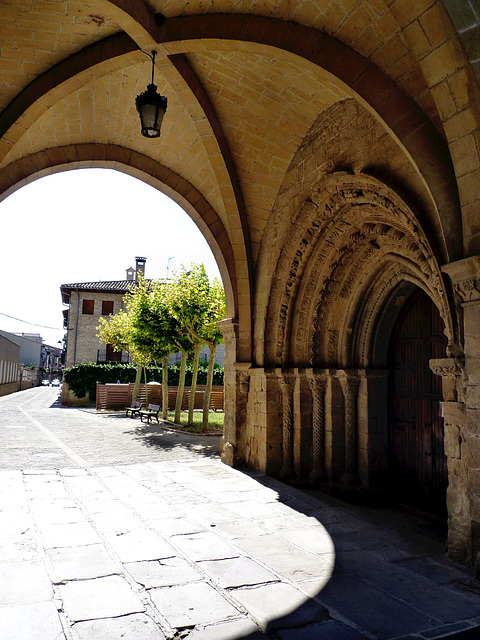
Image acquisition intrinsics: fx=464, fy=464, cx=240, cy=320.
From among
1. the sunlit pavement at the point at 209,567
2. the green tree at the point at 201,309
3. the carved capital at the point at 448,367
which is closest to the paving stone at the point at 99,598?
the sunlit pavement at the point at 209,567

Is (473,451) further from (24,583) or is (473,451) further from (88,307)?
(88,307)

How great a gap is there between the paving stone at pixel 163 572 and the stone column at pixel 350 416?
11.4 ft

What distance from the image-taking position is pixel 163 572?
3.05 m

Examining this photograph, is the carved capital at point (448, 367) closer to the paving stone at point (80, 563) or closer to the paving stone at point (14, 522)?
the paving stone at point (80, 563)

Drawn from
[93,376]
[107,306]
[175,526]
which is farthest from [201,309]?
[107,306]

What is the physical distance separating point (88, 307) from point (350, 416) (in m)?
28.1

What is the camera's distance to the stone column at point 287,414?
21.0ft

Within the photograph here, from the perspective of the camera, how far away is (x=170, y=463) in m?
7.01

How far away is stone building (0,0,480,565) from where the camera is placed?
3.39m

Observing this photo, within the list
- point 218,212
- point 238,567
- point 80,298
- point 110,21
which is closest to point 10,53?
point 110,21

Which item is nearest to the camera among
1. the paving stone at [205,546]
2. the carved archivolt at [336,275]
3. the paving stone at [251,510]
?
the paving stone at [205,546]

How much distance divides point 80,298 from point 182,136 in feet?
89.0

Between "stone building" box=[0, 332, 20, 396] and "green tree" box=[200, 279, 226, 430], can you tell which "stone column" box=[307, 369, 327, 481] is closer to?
"green tree" box=[200, 279, 226, 430]

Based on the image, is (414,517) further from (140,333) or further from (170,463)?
(140,333)
